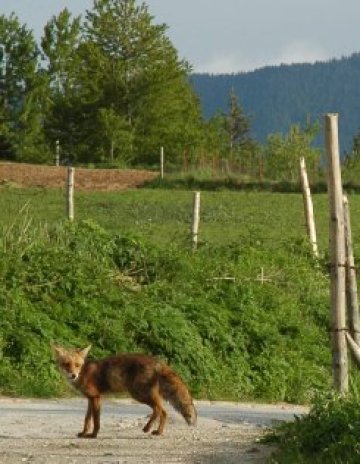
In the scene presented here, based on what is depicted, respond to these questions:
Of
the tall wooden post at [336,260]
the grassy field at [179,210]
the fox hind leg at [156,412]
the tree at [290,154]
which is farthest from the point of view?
the tree at [290,154]

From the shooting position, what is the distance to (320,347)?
794 inches

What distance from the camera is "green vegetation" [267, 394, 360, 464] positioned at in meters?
10.1

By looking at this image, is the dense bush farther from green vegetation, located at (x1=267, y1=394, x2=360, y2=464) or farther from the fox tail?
green vegetation, located at (x1=267, y1=394, x2=360, y2=464)

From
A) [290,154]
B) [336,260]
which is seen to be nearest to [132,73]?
[290,154]

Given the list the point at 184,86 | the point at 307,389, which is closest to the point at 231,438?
the point at 307,389

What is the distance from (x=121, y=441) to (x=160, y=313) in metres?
6.74

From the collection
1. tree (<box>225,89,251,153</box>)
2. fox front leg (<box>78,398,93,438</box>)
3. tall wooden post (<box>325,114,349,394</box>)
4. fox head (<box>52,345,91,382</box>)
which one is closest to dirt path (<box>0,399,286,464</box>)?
fox front leg (<box>78,398,93,438</box>)

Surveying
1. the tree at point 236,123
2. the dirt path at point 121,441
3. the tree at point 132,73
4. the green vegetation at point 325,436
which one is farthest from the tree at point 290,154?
the tree at point 236,123

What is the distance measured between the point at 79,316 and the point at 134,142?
190 feet

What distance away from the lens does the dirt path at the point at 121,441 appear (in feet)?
35.8

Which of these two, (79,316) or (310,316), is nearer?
(79,316)

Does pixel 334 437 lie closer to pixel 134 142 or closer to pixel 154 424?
pixel 154 424

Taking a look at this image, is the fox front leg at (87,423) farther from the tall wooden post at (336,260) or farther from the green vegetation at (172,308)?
the green vegetation at (172,308)

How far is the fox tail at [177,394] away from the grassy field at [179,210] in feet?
62.6
